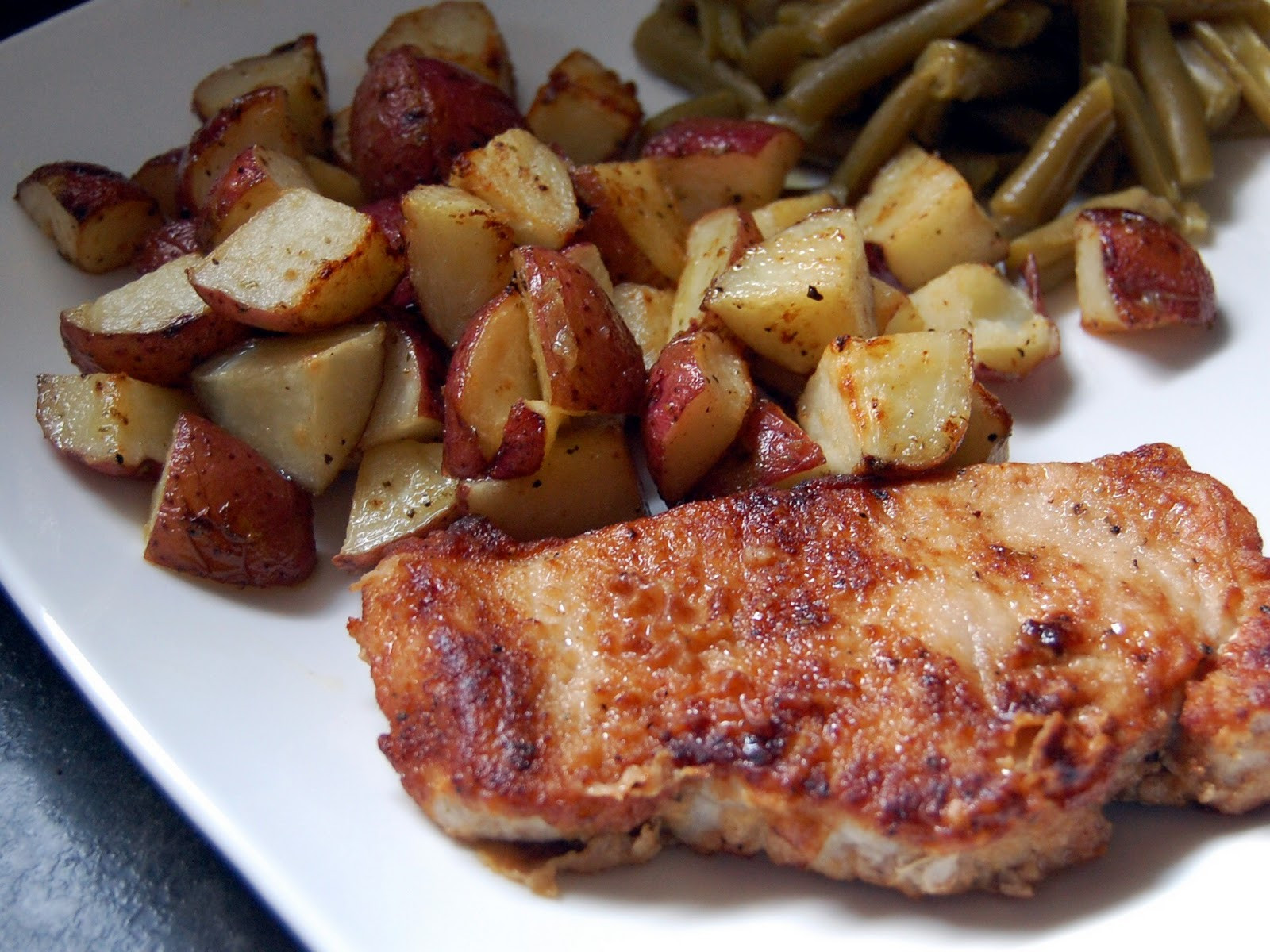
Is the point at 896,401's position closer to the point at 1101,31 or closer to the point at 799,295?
the point at 799,295

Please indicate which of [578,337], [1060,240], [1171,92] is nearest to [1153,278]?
[1060,240]

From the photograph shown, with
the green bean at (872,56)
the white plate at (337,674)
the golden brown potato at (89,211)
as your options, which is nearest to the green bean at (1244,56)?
the white plate at (337,674)

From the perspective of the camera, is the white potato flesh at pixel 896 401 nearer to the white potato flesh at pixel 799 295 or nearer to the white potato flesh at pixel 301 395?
the white potato flesh at pixel 799 295

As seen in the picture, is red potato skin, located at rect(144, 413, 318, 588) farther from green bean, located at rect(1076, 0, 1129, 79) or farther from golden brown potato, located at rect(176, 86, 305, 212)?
green bean, located at rect(1076, 0, 1129, 79)

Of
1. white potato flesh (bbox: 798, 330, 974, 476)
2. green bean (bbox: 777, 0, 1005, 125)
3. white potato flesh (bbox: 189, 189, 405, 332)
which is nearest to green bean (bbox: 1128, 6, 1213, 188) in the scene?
green bean (bbox: 777, 0, 1005, 125)

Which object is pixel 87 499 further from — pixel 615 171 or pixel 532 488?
pixel 615 171
